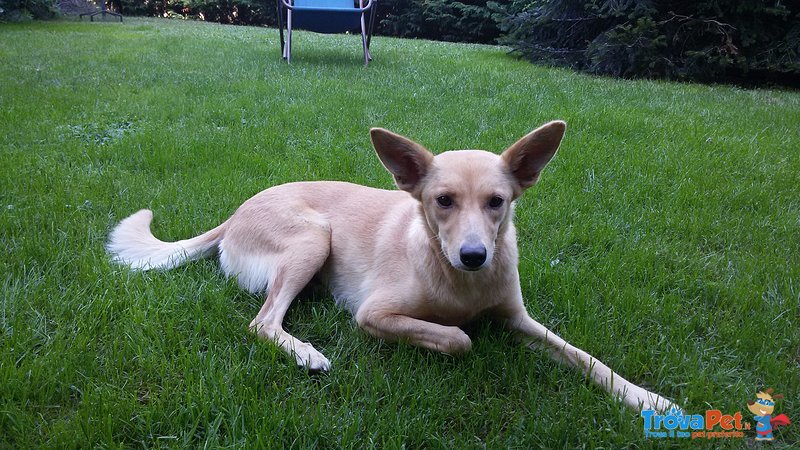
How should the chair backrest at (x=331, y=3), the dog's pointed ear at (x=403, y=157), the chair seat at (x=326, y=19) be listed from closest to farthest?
1. the dog's pointed ear at (x=403, y=157)
2. the chair seat at (x=326, y=19)
3. the chair backrest at (x=331, y=3)

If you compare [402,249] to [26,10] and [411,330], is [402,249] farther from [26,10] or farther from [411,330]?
[26,10]

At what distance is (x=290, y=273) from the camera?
8.52 ft

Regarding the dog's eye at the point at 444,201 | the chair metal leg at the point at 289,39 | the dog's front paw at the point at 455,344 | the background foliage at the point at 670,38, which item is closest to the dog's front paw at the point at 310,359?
the dog's front paw at the point at 455,344

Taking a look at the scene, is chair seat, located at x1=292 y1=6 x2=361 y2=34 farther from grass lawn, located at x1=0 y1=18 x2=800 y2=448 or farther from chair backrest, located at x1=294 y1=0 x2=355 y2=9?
grass lawn, located at x1=0 y1=18 x2=800 y2=448

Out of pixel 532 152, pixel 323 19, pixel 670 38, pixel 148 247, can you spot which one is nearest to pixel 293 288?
pixel 148 247

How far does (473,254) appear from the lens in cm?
201

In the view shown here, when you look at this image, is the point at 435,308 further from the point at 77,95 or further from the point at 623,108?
the point at 77,95

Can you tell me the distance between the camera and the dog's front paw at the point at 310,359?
6.88 ft

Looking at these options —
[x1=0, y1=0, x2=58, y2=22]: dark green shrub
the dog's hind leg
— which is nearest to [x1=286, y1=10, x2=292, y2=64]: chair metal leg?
the dog's hind leg

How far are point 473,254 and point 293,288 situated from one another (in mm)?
987

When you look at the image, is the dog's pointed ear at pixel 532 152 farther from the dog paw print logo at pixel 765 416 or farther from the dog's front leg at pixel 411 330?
the dog paw print logo at pixel 765 416

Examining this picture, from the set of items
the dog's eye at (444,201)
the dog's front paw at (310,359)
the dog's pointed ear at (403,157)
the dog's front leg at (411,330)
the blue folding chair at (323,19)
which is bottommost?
the dog's front paw at (310,359)

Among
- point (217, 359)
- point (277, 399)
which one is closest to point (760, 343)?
point (277, 399)

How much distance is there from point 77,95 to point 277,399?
5.94 metres
